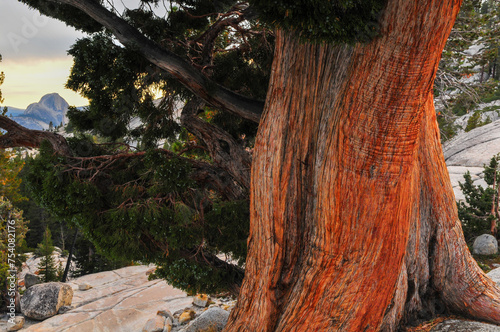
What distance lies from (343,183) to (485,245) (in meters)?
8.88

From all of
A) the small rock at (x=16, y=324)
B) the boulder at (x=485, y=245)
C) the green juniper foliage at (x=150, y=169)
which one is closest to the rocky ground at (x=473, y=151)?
the boulder at (x=485, y=245)

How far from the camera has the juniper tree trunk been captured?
2107mm

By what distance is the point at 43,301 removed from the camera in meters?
12.3

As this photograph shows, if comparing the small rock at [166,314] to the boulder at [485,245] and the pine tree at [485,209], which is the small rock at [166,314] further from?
the pine tree at [485,209]

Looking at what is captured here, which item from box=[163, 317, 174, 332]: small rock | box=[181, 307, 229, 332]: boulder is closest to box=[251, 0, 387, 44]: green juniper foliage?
box=[181, 307, 229, 332]: boulder

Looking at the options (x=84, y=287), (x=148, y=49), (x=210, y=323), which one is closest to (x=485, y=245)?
(x=210, y=323)

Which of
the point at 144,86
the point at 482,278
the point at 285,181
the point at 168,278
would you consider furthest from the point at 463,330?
the point at 144,86

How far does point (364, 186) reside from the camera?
2328 millimetres

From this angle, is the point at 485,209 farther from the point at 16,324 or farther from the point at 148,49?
the point at 16,324

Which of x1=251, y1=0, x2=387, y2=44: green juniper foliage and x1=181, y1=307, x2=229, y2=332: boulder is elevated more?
Result: x1=251, y1=0, x2=387, y2=44: green juniper foliage

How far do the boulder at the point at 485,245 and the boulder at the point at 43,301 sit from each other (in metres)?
13.9

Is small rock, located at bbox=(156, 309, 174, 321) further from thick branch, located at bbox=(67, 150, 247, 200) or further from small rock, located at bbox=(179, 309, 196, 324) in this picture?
thick branch, located at bbox=(67, 150, 247, 200)

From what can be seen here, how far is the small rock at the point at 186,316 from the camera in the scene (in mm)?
9570

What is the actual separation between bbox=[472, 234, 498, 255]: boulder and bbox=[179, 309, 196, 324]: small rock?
26.3ft
